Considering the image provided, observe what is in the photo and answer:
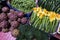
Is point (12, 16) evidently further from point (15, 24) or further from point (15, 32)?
point (15, 32)

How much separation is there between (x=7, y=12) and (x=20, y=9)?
142 millimetres

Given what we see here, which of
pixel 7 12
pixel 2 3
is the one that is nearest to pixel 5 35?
pixel 7 12

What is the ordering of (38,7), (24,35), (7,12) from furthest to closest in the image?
(7,12), (38,7), (24,35)

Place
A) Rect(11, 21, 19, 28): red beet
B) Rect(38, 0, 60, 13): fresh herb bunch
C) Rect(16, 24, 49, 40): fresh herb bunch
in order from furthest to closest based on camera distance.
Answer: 1. Rect(38, 0, 60, 13): fresh herb bunch
2. Rect(11, 21, 19, 28): red beet
3. Rect(16, 24, 49, 40): fresh herb bunch

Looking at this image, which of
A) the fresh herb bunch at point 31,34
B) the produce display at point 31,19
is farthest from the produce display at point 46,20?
the fresh herb bunch at point 31,34

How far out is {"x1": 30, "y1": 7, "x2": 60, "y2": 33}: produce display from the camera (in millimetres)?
1984

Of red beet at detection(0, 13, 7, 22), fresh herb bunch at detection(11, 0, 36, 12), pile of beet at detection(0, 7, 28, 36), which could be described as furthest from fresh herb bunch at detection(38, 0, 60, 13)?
red beet at detection(0, 13, 7, 22)

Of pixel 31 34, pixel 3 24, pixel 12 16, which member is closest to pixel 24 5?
pixel 12 16

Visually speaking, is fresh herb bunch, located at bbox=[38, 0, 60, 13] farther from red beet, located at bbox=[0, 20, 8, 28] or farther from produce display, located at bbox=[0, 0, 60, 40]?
red beet, located at bbox=[0, 20, 8, 28]

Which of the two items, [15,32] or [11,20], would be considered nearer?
[15,32]

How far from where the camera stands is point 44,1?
223 cm

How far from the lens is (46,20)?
202cm

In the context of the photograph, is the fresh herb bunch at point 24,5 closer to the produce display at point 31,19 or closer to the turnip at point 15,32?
the produce display at point 31,19

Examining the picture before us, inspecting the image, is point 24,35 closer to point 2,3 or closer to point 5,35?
point 5,35
